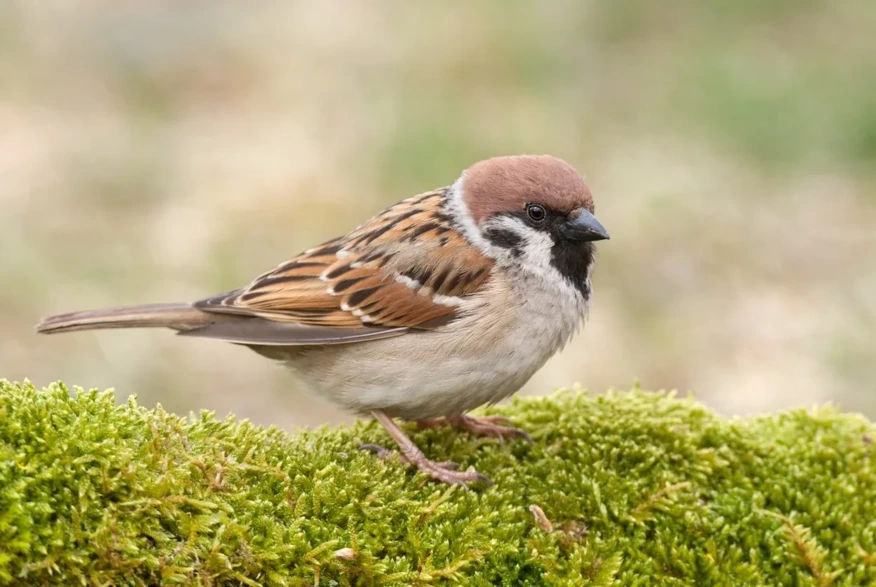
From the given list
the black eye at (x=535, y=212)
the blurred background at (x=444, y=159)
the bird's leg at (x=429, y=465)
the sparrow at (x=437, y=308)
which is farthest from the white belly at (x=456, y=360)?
the blurred background at (x=444, y=159)

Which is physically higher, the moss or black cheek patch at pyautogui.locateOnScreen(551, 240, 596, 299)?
black cheek patch at pyautogui.locateOnScreen(551, 240, 596, 299)

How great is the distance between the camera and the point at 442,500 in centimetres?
315

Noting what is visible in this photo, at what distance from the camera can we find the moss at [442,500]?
2475mm

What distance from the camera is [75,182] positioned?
940 centimetres

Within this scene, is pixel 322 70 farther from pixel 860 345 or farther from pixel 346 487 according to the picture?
pixel 346 487

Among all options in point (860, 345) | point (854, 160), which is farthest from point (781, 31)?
point (860, 345)

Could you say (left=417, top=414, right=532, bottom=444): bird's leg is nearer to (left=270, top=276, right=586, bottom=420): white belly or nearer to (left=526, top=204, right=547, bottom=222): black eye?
(left=270, top=276, right=586, bottom=420): white belly

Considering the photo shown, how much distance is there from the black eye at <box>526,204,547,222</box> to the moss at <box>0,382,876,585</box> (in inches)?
35.9

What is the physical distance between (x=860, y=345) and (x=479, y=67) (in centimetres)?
597

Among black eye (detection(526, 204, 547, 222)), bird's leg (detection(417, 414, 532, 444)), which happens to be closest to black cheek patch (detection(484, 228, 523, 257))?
black eye (detection(526, 204, 547, 222))

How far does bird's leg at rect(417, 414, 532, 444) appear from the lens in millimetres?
4000

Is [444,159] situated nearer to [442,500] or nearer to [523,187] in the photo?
[523,187]

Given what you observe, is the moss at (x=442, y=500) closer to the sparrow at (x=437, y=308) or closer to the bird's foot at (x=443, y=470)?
the bird's foot at (x=443, y=470)

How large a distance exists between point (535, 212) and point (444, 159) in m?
5.62
